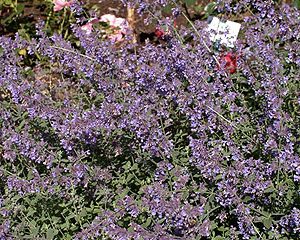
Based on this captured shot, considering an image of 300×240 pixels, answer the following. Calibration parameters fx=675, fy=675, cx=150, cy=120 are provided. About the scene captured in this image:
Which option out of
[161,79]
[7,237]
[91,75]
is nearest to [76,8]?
[91,75]

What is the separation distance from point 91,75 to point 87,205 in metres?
0.73

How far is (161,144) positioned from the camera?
3246 millimetres

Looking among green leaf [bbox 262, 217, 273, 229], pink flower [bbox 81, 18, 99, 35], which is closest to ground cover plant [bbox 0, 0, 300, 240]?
green leaf [bbox 262, 217, 273, 229]

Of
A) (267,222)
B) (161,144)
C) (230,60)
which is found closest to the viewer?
(267,222)

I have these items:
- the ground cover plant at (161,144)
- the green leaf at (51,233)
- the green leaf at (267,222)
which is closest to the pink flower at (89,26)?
the ground cover plant at (161,144)

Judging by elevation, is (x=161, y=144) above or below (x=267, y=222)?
above

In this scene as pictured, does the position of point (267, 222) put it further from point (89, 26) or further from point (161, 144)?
point (89, 26)

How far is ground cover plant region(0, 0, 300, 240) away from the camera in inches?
122

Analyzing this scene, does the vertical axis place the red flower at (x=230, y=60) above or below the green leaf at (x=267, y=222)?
above

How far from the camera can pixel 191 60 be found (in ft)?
12.3

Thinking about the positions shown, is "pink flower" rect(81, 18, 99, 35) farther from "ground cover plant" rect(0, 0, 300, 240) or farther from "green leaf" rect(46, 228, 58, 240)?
"green leaf" rect(46, 228, 58, 240)

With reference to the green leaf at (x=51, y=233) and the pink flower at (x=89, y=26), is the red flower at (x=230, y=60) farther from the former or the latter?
the green leaf at (x=51, y=233)

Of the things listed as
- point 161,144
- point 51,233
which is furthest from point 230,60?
point 51,233

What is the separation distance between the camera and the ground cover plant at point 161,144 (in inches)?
122
